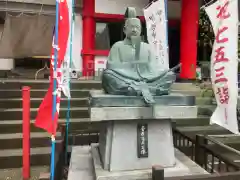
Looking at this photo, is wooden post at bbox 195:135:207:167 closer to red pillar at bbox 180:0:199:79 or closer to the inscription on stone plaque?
the inscription on stone plaque

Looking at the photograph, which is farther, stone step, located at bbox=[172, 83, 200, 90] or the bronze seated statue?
stone step, located at bbox=[172, 83, 200, 90]

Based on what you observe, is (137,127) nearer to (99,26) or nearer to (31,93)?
(31,93)

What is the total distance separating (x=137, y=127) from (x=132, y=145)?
7.6 inches

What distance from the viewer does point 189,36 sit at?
852 cm

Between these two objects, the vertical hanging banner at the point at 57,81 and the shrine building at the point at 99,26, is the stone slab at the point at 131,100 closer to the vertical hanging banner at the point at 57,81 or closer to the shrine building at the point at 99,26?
the vertical hanging banner at the point at 57,81

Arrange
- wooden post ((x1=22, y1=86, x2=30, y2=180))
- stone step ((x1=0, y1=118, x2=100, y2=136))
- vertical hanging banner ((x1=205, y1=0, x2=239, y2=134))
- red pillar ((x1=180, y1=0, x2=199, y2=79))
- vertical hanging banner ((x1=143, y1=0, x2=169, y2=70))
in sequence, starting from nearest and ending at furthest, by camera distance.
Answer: vertical hanging banner ((x1=205, y1=0, x2=239, y2=134)) → wooden post ((x1=22, y1=86, x2=30, y2=180)) → stone step ((x1=0, y1=118, x2=100, y2=136)) → vertical hanging banner ((x1=143, y1=0, x2=169, y2=70)) → red pillar ((x1=180, y1=0, x2=199, y2=79))

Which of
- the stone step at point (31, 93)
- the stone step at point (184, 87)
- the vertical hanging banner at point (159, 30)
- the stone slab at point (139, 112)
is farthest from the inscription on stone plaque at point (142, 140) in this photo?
the stone step at point (184, 87)

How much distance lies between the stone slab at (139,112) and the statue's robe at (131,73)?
186 mm

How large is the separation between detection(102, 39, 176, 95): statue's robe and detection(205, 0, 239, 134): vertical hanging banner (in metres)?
0.72

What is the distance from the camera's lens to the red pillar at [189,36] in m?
8.34

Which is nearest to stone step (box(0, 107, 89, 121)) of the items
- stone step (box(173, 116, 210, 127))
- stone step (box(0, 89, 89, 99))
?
stone step (box(0, 89, 89, 99))

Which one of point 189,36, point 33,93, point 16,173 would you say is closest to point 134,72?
point 16,173

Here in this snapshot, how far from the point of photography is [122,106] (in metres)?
2.39

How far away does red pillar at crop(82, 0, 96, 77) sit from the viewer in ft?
29.2
